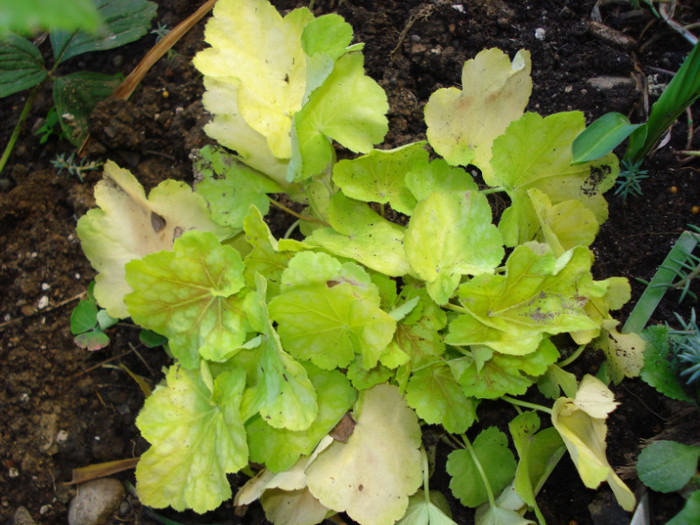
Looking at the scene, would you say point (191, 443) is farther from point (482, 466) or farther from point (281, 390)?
point (482, 466)

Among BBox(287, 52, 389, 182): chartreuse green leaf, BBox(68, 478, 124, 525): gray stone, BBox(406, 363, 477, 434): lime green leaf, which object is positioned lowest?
BBox(68, 478, 124, 525): gray stone

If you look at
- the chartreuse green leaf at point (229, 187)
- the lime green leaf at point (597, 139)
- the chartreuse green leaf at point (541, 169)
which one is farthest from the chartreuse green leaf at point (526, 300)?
the chartreuse green leaf at point (229, 187)

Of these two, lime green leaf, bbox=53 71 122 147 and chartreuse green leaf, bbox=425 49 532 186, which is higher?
chartreuse green leaf, bbox=425 49 532 186

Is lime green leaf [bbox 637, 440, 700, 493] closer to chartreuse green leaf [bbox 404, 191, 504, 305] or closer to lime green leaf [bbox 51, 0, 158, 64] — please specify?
chartreuse green leaf [bbox 404, 191, 504, 305]

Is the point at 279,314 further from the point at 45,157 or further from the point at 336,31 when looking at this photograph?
the point at 45,157

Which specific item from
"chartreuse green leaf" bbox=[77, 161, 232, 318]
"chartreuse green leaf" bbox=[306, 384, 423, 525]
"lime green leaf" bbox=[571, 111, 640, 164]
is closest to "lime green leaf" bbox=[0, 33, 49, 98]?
"chartreuse green leaf" bbox=[77, 161, 232, 318]
